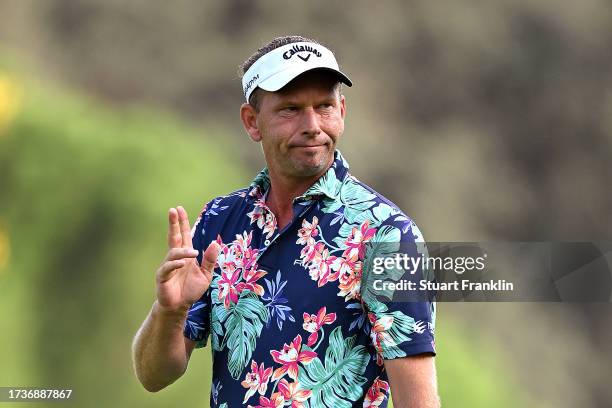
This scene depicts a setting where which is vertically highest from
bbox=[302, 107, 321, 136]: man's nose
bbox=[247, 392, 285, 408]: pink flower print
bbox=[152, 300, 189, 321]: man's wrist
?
bbox=[302, 107, 321, 136]: man's nose

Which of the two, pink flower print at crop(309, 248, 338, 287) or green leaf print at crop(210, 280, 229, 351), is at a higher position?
pink flower print at crop(309, 248, 338, 287)

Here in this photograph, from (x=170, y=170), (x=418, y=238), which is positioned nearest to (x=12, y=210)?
(x=170, y=170)

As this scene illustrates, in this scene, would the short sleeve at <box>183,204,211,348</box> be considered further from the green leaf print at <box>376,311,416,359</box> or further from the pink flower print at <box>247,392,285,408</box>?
the green leaf print at <box>376,311,416,359</box>

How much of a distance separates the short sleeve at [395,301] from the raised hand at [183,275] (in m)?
0.35

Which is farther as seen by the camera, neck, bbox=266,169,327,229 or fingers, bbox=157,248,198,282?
neck, bbox=266,169,327,229

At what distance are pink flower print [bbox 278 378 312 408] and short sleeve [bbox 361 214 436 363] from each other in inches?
6.9

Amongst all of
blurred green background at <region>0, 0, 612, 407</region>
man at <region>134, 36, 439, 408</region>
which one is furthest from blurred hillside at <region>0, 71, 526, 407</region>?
man at <region>134, 36, 439, 408</region>

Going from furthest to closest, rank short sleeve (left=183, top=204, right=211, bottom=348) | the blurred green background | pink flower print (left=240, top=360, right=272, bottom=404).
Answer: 1. the blurred green background
2. short sleeve (left=183, top=204, right=211, bottom=348)
3. pink flower print (left=240, top=360, right=272, bottom=404)

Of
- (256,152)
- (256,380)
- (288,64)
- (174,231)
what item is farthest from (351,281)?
(256,152)

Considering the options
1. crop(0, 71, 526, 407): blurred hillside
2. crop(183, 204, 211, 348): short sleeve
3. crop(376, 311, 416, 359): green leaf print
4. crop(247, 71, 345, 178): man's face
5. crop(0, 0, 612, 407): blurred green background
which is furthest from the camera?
crop(0, 0, 612, 407): blurred green background

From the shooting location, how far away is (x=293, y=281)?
2021 millimetres

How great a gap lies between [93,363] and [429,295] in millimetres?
2828

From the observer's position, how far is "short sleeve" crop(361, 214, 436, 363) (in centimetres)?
189

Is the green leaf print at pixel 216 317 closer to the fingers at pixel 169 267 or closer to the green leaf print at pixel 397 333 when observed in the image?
the fingers at pixel 169 267
